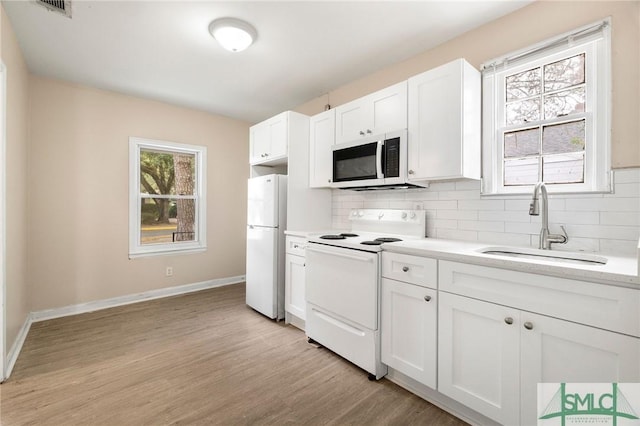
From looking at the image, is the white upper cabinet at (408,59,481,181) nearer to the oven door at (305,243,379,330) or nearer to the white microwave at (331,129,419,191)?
the white microwave at (331,129,419,191)

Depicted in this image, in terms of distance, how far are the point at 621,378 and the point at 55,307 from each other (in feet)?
14.8

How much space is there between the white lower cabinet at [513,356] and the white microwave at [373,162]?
1053mm

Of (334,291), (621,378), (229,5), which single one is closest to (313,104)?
(229,5)

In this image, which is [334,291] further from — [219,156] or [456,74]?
[219,156]

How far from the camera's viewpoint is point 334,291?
2.31 m

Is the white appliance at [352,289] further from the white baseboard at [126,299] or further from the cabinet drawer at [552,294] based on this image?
the white baseboard at [126,299]

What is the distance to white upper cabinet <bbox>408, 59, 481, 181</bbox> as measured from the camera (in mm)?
1992

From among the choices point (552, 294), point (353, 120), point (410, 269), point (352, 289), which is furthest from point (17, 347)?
point (552, 294)

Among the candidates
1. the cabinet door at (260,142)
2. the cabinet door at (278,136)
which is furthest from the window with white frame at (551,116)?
the cabinet door at (260,142)

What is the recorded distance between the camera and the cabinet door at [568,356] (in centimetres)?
115

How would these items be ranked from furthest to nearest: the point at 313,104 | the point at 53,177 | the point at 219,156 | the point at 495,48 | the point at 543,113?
the point at 219,156 < the point at 313,104 < the point at 53,177 < the point at 495,48 < the point at 543,113

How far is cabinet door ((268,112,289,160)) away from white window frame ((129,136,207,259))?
143cm

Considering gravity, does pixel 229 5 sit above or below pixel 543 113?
above

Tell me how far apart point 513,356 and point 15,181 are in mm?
3741
